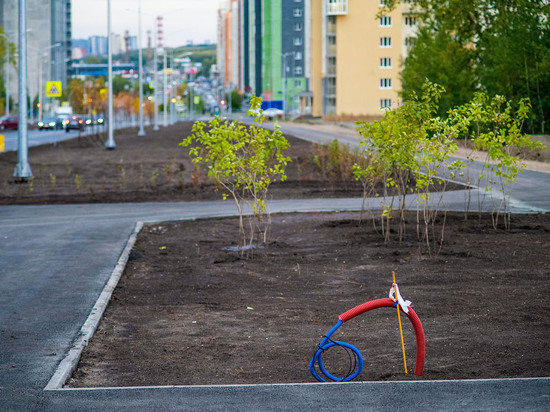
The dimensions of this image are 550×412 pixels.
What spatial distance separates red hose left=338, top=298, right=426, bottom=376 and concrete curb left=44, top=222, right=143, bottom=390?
224cm

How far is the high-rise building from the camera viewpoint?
147375 mm

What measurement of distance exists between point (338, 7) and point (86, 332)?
9820 cm

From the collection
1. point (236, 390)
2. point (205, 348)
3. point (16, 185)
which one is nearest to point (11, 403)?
point (236, 390)

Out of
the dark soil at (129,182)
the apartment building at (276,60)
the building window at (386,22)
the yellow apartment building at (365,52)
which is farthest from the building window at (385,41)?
the dark soil at (129,182)

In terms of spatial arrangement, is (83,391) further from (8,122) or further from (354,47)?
(354,47)

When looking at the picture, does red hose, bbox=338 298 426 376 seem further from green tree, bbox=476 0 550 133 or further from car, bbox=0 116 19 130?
car, bbox=0 116 19 130

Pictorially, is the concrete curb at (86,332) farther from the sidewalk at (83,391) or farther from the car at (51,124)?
the car at (51,124)

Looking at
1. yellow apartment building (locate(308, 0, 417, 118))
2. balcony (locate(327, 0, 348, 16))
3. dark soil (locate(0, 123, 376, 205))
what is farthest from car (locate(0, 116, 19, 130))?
dark soil (locate(0, 123, 376, 205))

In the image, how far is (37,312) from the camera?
9797 mm

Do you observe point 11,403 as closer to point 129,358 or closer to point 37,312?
point 129,358

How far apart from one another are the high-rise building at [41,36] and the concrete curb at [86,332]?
432ft

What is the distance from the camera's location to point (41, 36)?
156 metres

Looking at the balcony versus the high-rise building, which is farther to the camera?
the high-rise building

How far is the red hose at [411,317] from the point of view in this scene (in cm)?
661
